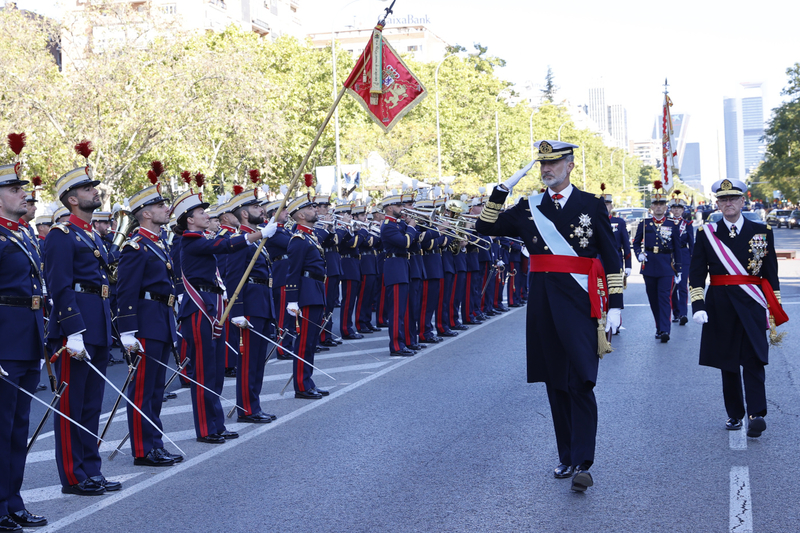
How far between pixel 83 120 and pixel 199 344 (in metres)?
18.1

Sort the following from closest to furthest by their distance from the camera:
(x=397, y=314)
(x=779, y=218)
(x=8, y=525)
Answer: (x=8, y=525) → (x=397, y=314) → (x=779, y=218)

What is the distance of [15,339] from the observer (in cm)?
576

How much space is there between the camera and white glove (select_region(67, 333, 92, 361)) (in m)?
6.09

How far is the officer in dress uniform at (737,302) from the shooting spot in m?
7.64

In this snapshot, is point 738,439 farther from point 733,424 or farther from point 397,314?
point 397,314

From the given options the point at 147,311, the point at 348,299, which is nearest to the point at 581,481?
the point at 147,311

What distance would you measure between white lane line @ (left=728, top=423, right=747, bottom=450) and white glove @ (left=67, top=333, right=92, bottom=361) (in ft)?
15.0

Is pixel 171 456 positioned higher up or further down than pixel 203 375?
further down

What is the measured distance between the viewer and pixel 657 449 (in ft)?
23.2

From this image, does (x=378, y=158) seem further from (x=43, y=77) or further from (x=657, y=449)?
(x=657, y=449)

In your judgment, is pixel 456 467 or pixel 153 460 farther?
pixel 153 460

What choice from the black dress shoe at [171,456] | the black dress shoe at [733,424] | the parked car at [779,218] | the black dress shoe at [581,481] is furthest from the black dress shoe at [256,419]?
the parked car at [779,218]

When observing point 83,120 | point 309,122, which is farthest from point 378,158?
point 83,120

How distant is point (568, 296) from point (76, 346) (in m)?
3.09
